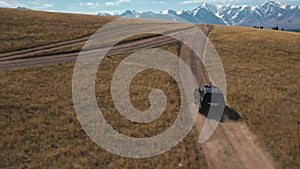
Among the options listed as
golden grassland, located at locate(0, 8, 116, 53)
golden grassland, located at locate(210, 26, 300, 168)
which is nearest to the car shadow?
golden grassland, located at locate(210, 26, 300, 168)

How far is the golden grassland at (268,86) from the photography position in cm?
2427

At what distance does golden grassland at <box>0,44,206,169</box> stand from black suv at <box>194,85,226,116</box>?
3007 mm

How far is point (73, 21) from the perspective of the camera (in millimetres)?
72312

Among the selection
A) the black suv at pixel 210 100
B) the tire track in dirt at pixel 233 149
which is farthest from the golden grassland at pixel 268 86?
the black suv at pixel 210 100

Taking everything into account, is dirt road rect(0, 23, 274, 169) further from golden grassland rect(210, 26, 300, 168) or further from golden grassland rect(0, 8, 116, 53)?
golden grassland rect(0, 8, 116, 53)

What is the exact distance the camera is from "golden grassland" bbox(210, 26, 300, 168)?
79.6 ft

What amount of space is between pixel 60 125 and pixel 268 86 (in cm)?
2685

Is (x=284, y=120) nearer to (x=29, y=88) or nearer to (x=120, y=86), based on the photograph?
(x=120, y=86)

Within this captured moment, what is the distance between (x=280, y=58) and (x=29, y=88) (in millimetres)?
42774

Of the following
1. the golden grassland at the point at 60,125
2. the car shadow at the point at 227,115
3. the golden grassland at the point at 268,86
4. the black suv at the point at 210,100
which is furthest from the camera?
the black suv at the point at 210,100

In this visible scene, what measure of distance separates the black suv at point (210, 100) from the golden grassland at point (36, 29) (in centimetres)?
3309

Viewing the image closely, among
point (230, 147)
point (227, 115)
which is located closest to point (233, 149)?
point (230, 147)

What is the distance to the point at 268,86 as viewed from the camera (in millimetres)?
36875

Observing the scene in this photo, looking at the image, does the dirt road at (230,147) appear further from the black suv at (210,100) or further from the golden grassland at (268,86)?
the black suv at (210,100)
